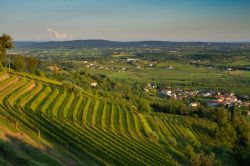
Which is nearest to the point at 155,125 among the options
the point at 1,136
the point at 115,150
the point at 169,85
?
the point at 115,150

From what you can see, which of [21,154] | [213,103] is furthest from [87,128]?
[213,103]

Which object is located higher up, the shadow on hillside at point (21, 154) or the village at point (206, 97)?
the shadow on hillside at point (21, 154)

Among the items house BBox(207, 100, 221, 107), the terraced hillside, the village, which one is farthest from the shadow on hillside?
house BBox(207, 100, 221, 107)

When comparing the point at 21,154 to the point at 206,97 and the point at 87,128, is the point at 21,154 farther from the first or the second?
the point at 206,97

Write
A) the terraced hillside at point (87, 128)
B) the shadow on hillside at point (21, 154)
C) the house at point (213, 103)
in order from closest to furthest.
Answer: the shadow on hillside at point (21, 154), the terraced hillside at point (87, 128), the house at point (213, 103)

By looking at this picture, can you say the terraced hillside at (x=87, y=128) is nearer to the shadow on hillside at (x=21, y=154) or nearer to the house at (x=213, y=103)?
the shadow on hillside at (x=21, y=154)

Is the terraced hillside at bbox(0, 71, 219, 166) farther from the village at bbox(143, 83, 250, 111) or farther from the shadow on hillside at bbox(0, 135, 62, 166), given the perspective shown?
the village at bbox(143, 83, 250, 111)

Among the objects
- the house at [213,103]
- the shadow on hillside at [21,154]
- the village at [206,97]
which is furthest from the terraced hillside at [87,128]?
the village at [206,97]

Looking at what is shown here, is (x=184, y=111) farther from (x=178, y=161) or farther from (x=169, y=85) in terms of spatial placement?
(x=169, y=85)
